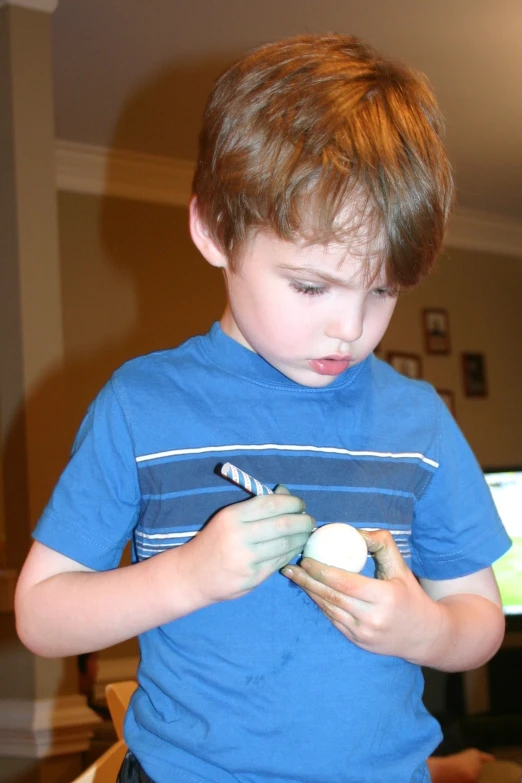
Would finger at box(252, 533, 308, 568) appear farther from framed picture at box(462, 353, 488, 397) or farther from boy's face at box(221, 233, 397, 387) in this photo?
framed picture at box(462, 353, 488, 397)

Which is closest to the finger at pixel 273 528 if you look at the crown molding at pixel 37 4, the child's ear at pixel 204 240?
the child's ear at pixel 204 240

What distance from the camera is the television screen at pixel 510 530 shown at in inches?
111

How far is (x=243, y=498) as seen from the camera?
0.78 meters

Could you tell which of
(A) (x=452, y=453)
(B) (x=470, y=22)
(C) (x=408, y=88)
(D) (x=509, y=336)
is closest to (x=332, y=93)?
(C) (x=408, y=88)

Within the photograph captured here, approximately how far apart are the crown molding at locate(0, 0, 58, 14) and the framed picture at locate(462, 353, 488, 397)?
3.44m

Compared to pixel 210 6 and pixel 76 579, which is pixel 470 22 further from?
pixel 76 579

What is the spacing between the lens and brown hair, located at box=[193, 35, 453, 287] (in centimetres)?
74

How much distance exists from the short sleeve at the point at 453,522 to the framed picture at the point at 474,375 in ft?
15.1

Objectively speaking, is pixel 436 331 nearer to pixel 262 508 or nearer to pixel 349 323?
pixel 349 323

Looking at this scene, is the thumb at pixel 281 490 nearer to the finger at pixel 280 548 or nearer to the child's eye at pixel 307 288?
the finger at pixel 280 548

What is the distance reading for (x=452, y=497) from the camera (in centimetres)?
86

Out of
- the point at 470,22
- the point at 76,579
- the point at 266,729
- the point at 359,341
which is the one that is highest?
the point at 470,22

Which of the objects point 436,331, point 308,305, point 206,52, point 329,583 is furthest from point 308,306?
point 436,331

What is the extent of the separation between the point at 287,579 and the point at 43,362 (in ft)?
6.12
